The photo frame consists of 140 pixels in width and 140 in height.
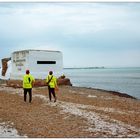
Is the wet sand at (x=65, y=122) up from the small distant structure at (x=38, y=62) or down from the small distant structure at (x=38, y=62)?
down

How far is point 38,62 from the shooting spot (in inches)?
1597

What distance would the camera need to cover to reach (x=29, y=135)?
1220cm

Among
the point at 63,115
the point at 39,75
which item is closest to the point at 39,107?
the point at 63,115

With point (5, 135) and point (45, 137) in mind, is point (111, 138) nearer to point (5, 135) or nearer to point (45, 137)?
point (45, 137)

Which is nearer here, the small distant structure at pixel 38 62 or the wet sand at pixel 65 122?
the wet sand at pixel 65 122

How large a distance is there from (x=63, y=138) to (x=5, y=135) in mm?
2016

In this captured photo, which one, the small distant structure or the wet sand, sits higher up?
the small distant structure

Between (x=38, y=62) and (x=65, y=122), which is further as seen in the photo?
(x=38, y=62)

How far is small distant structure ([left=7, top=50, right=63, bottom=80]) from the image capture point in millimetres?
40156

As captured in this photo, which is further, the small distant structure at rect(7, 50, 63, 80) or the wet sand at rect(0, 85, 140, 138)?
the small distant structure at rect(7, 50, 63, 80)

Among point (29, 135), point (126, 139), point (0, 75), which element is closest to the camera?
point (126, 139)

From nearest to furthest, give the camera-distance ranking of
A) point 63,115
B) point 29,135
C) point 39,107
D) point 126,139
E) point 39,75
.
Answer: point 126,139, point 29,135, point 63,115, point 39,107, point 39,75

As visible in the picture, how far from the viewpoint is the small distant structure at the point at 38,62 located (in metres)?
40.2

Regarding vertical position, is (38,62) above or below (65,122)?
above
